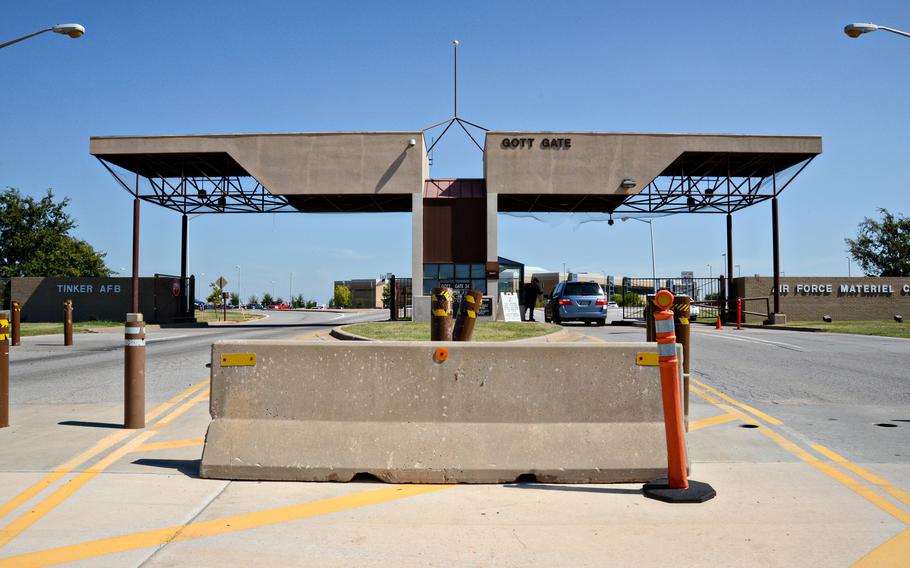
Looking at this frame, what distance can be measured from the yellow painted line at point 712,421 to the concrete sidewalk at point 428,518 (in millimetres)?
1281

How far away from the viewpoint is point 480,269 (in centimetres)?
3111

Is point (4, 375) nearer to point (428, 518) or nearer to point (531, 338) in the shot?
point (428, 518)

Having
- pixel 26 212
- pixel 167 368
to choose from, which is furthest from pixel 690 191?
pixel 26 212

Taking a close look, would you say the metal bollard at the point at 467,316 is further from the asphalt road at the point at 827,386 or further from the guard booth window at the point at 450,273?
the guard booth window at the point at 450,273

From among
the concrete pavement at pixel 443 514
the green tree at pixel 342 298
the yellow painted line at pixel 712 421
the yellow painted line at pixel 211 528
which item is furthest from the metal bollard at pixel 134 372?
the green tree at pixel 342 298

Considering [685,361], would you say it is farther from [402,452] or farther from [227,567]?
[227,567]

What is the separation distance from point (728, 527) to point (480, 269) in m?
27.0

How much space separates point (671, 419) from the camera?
4.79 m

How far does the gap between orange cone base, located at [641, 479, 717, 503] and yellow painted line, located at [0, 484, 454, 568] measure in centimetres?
147

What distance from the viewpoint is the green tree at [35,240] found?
57.5 m

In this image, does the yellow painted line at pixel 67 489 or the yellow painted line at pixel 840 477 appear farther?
the yellow painted line at pixel 840 477

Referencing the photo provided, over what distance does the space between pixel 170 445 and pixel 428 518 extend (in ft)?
10.8

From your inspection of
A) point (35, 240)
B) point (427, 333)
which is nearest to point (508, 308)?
point (427, 333)

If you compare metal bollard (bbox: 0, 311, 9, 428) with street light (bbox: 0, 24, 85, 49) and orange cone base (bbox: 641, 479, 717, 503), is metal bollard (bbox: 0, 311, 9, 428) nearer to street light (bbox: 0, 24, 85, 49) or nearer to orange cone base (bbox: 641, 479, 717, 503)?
orange cone base (bbox: 641, 479, 717, 503)
